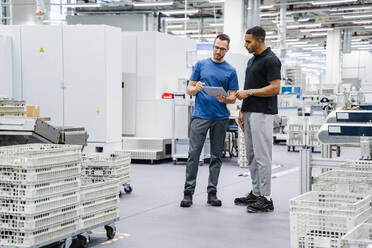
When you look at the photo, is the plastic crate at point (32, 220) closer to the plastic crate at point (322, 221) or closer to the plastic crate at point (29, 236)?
the plastic crate at point (29, 236)

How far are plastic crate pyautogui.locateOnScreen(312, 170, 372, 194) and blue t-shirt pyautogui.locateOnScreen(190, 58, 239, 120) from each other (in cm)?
169

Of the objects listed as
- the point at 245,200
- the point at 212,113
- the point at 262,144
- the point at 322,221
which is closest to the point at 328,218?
the point at 322,221

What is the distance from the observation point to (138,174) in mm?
6711

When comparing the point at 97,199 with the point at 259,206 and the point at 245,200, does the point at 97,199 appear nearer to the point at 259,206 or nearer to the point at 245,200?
the point at 259,206

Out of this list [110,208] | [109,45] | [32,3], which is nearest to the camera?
[110,208]

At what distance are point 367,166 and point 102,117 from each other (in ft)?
17.2

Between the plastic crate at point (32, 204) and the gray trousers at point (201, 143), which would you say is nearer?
the plastic crate at point (32, 204)

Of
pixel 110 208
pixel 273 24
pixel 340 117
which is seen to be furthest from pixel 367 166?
pixel 273 24

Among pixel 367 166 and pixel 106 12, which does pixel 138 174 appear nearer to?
pixel 367 166

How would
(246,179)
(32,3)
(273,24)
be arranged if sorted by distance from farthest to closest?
(273,24)
(32,3)
(246,179)

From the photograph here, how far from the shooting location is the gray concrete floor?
3404 millimetres

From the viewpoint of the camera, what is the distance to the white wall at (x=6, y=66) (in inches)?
297

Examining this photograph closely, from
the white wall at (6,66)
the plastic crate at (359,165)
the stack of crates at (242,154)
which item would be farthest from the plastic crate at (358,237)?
the white wall at (6,66)

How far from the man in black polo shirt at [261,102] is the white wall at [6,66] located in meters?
4.71
